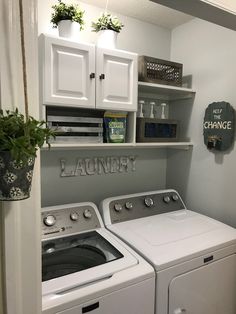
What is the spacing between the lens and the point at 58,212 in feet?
5.64

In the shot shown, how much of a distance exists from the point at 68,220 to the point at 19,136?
4.05 feet

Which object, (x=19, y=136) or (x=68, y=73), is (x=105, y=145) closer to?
(x=68, y=73)

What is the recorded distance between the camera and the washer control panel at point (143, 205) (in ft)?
6.29

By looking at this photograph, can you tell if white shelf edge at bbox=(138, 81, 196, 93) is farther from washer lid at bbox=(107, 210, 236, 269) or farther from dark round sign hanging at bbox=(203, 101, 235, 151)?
washer lid at bbox=(107, 210, 236, 269)

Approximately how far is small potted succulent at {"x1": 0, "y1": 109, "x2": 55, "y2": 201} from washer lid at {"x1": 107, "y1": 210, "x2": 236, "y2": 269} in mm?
998

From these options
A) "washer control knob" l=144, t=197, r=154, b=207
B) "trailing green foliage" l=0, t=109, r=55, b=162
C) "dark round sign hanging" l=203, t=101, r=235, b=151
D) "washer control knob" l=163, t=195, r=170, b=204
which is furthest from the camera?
"washer control knob" l=163, t=195, r=170, b=204

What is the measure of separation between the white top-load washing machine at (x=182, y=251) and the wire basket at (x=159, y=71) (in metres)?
1.00

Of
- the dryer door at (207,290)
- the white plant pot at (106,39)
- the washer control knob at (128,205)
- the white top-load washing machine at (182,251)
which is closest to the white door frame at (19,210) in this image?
the white top-load washing machine at (182,251)

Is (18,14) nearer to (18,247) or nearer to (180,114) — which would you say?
(18,247)

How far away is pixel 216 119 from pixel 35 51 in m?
1.64

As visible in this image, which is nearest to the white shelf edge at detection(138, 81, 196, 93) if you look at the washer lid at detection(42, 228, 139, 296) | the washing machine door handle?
the washer lid at detection(42, 228, 139, 296)

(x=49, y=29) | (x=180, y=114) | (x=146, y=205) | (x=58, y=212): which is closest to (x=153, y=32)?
(x=180, y=114)

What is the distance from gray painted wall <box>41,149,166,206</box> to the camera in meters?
1.94

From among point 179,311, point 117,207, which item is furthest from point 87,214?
point 179,311
